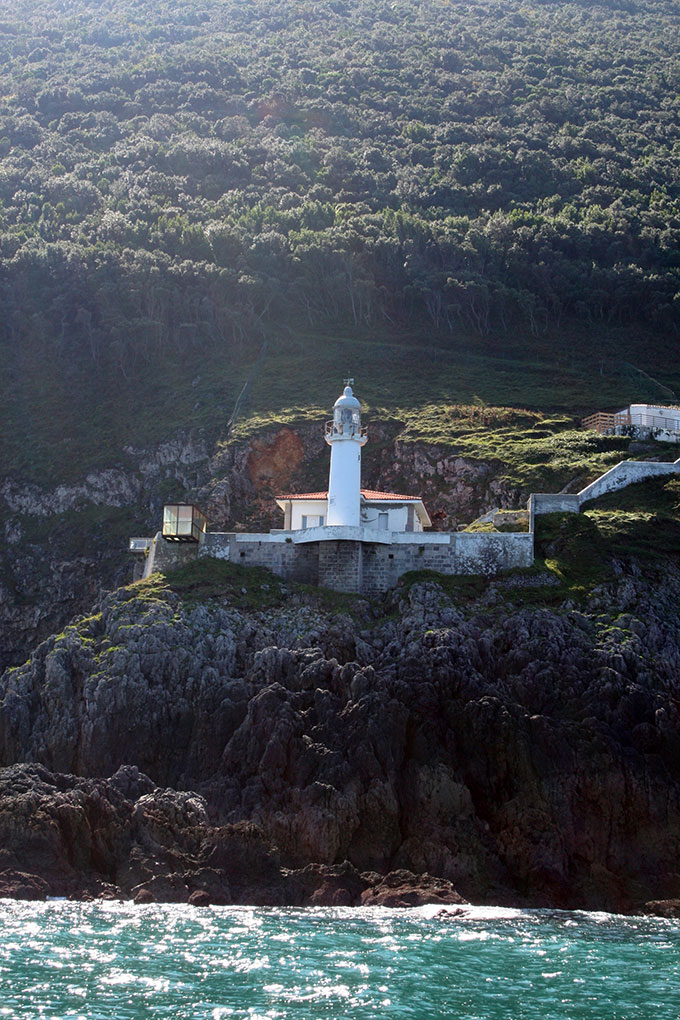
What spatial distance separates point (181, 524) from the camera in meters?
63.9

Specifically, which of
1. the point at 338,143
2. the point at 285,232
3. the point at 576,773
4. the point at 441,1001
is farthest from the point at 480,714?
the point at 338,143

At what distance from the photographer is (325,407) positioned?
8706 cm

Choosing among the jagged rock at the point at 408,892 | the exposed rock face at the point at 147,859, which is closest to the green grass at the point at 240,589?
the exposed rock face at the point at 147,859

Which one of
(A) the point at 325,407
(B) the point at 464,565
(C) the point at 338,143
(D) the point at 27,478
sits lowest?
(B) the point at 464,565

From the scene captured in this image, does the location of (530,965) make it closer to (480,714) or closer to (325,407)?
(480,714)

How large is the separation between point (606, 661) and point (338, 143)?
3451 inches

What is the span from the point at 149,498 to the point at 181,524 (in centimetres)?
1963

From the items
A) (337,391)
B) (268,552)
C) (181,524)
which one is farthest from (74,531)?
(337,391)

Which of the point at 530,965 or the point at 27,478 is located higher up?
the point at 27,478

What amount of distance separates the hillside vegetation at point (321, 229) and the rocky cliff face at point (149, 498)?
9.52 feet

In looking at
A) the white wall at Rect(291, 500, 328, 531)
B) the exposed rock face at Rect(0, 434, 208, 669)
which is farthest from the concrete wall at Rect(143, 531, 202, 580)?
the exposed rock face at Rect(0, 434, 208, 669)

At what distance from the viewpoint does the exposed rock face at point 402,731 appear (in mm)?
49562

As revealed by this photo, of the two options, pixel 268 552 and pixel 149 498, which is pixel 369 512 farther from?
pixel 149 498

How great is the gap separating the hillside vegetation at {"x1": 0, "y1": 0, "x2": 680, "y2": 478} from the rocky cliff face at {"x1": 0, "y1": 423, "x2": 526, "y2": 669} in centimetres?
290
